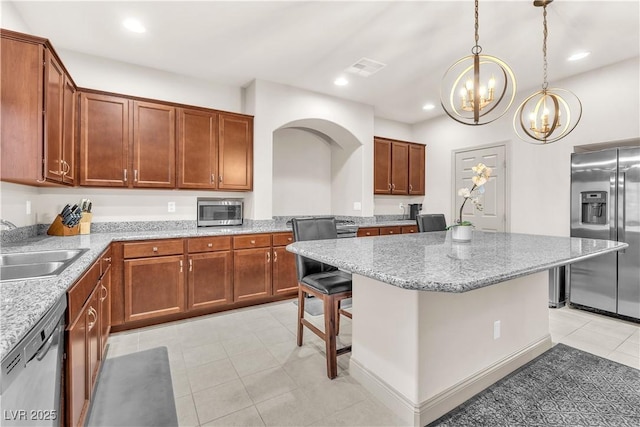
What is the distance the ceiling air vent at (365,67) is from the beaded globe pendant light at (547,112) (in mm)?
1488

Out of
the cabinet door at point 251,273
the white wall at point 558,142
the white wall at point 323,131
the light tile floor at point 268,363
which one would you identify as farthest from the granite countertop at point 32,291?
the white wall at point 558,142

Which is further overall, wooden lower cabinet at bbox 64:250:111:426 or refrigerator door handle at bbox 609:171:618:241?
refrigerator door handle at bbox 609:171:618:241

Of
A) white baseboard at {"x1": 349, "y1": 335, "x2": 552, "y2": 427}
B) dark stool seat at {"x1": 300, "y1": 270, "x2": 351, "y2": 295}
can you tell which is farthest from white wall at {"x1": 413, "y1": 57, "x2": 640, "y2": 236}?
dark stool seat at {"x1": 300, "y1": 270, "x2": 351, "y2": 295}

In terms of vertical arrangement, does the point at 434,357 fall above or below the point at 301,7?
below

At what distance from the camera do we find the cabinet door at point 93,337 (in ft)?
5.78

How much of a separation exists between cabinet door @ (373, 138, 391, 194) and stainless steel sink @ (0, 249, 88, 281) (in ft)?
13.2

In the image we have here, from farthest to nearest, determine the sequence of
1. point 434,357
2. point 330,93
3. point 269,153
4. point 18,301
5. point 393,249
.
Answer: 1. point 330,93
2. point 269,153
3. point 393,249
4. point 434,357
5. point 18,301

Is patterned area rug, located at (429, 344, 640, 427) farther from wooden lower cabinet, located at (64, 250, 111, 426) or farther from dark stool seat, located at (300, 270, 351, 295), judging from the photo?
wooden lower cabinet, located at (64, 250, 111, 426)

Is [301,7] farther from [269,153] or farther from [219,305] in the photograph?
[219,305]

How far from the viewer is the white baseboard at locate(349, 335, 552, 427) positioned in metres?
1.72

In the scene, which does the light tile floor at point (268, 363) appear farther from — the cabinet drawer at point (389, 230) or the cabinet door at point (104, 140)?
the cabinet drawer at point (389, 230)

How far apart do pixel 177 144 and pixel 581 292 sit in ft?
15.8

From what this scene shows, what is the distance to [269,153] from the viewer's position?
158 inches

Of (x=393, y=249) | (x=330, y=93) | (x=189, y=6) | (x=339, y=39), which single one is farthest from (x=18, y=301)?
(x=330, y=93)
